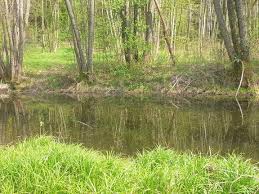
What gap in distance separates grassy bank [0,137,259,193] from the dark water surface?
2950 mm

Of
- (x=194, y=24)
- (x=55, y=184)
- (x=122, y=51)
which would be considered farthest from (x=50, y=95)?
(x=194, y=24)

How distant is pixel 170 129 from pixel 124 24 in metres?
10.9

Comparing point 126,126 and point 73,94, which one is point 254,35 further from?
point 126,126

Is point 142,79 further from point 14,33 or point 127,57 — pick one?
point 14,33

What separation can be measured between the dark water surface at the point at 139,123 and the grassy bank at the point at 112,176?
9.68 feet

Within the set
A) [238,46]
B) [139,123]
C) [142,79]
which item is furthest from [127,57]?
[139,123]

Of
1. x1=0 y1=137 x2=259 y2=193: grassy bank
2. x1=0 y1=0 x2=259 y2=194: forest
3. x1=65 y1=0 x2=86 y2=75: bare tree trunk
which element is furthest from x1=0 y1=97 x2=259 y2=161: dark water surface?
x1=0 y1=137 x2=259 y2=193: grassy bank

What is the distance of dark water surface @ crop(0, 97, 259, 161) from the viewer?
9984 mm

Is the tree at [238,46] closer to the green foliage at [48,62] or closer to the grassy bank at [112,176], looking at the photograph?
the green foliage at [48,62]

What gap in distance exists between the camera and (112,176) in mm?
5539

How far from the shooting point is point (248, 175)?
16.3 ft

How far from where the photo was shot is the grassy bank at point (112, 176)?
5156 mm

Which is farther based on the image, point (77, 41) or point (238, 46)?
point (77, 41)

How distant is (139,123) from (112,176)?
23.9 feet
